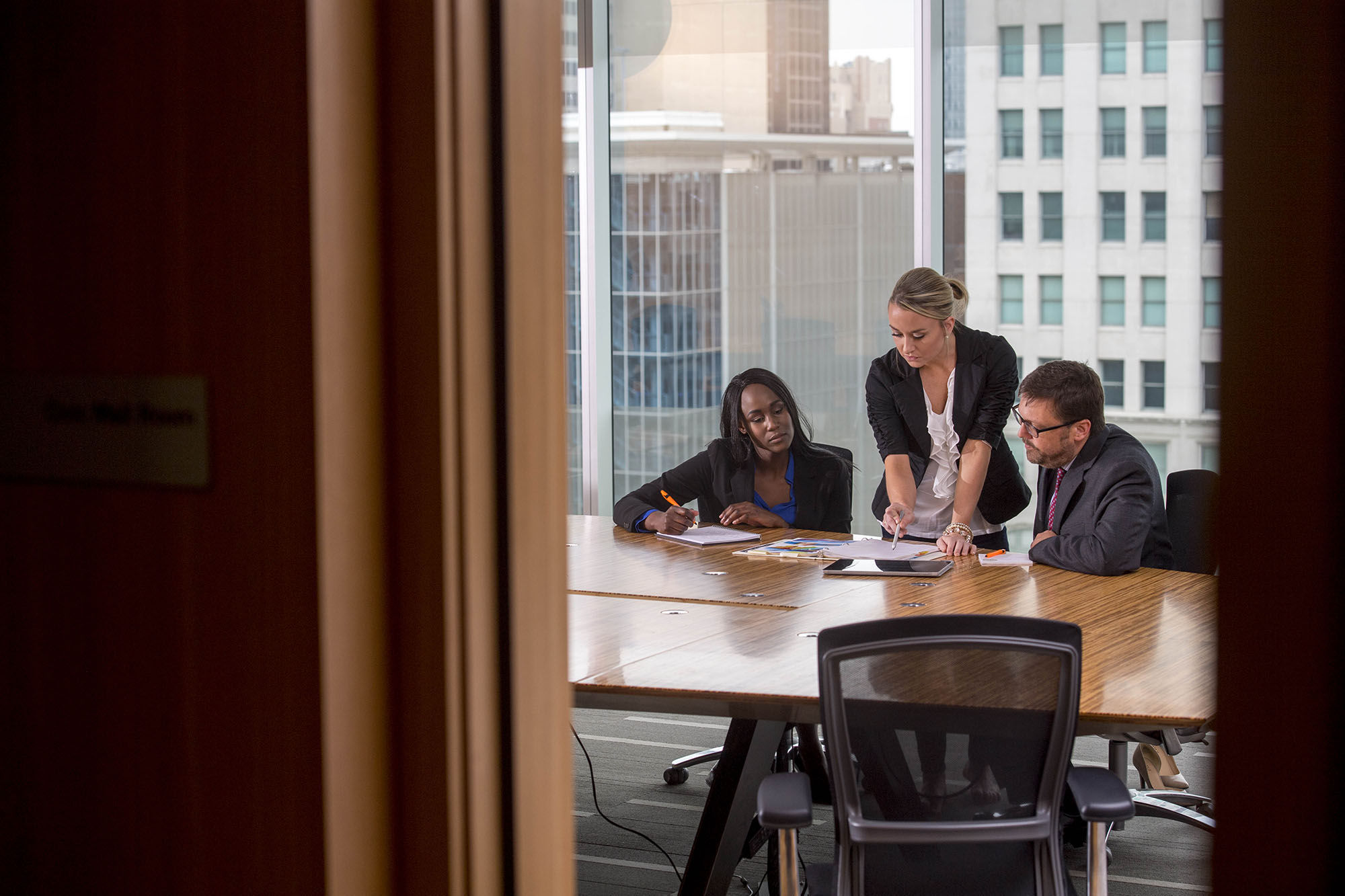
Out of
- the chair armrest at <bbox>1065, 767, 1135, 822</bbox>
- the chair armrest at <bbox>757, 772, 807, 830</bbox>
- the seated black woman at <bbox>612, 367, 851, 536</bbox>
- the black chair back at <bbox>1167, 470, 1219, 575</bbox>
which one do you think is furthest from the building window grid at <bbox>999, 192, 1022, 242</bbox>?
the chair armrest at <bbox>757, 772, 807, 830</bbox>

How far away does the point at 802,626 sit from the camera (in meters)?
3.07

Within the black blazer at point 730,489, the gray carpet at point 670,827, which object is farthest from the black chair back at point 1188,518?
the black blazer at point 730,489

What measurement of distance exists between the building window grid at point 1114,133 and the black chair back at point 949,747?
487 cm

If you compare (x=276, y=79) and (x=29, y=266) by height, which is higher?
(x=276, y=79)

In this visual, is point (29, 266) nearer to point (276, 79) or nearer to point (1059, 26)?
point (276, 79)

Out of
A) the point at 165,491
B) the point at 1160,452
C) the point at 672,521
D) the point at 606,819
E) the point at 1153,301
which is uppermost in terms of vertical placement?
the point at 1153,301

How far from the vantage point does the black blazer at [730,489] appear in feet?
15.3

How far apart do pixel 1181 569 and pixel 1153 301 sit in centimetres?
293

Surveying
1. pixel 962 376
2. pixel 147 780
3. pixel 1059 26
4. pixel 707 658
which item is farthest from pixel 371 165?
pixel 1059 26

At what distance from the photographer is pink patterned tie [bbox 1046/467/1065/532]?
3717 millimetres

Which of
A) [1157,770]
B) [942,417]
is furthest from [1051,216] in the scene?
[1157,770]

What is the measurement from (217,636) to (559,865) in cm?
32

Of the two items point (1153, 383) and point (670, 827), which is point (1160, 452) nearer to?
point (1153, 383)

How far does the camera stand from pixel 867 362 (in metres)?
6.99
